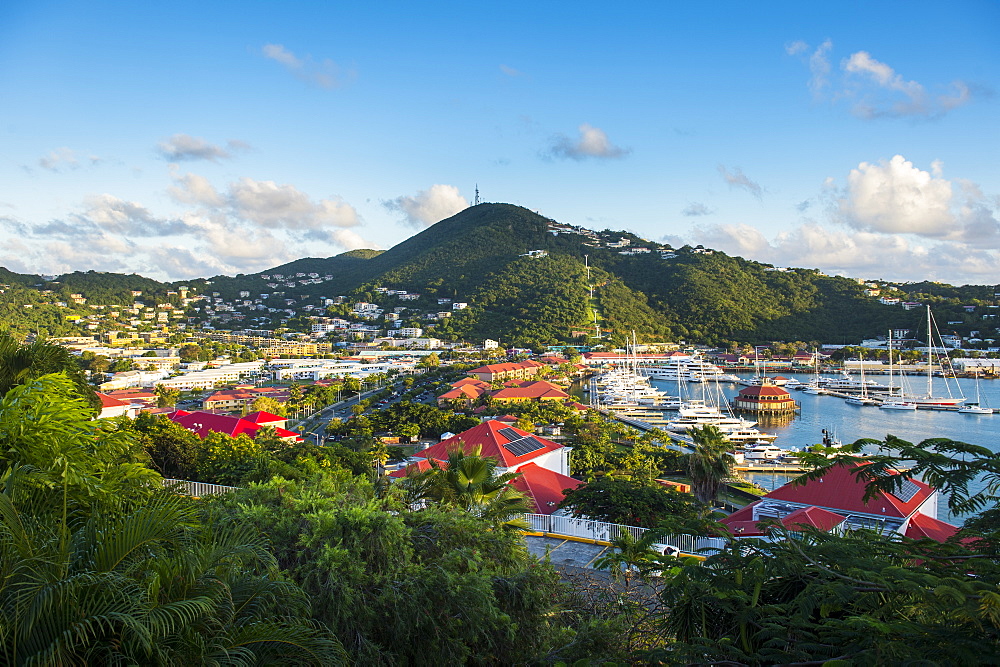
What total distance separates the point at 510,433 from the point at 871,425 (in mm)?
32197

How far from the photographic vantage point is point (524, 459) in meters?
15.4

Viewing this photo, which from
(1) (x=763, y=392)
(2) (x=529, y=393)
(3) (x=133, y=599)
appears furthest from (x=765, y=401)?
(3) (x=133, y=599)

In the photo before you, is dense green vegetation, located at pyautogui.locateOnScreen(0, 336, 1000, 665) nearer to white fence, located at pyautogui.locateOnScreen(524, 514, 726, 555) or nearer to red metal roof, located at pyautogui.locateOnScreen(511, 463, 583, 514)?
white fence, located at pyautogui.locateOnScreen(524, 514, 726, 555)

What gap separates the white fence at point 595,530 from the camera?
8.91 metres

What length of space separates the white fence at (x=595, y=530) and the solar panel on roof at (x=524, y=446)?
5348 millimetres

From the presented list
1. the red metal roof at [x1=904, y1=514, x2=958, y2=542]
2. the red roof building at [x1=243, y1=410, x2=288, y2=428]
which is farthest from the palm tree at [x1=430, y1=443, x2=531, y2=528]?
the red roof building at [x1=243, y1=410, x2=288, y2=428]

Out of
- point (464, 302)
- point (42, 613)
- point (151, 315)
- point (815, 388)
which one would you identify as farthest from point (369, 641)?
point (151, 315)

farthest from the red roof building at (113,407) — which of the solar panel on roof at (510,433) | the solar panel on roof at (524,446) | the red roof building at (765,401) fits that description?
the red roof building at (765,401)

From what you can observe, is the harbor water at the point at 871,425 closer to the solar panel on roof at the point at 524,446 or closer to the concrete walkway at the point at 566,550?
the solar panel on roof at the point at 524,446

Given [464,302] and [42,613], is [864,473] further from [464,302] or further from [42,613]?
[464,302]

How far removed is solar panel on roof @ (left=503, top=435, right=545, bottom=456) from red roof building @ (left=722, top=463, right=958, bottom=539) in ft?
15.7

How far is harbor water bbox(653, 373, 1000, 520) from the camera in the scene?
3531 centimetres

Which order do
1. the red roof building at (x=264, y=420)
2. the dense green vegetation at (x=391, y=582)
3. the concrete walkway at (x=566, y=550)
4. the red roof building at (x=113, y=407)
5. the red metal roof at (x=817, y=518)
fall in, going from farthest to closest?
the red roof building at (x=113, y=407) → the red roof building at (x=264, y=420) → the red metal roof at (x=817, y=518) → the concrete walkway at (x=566, y=550) → the dense green vegetation at (x=391, y=582)

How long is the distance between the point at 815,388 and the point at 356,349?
60.9 meters
